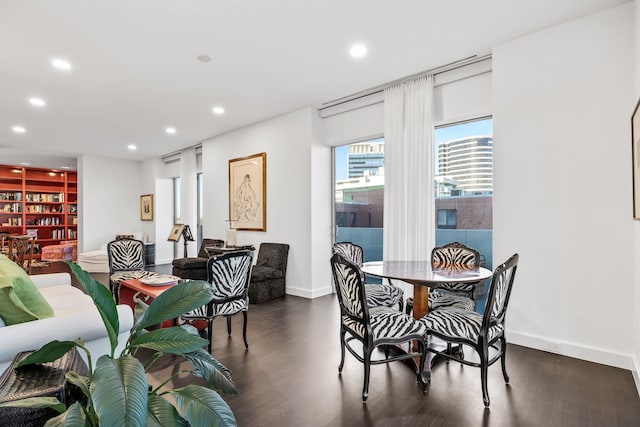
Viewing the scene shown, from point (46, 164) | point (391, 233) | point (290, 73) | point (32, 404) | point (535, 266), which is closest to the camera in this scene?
point (32, 404)

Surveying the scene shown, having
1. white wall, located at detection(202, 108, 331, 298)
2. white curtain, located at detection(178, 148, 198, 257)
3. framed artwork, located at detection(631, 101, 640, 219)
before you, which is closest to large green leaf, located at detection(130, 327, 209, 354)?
framed artwork, located at detection(631, 101, 640, 219)

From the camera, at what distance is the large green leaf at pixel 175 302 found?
1.23 metres

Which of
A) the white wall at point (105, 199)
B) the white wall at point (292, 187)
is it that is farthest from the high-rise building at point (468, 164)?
the white wall at point (105, 199)

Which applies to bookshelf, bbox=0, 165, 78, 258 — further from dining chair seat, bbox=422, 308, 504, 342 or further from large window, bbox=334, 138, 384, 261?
dining chair seat, bbox=422, 308, 504, 342

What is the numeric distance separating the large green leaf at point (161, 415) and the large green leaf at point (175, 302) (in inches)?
10.3

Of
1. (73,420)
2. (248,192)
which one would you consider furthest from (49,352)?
(248,192)

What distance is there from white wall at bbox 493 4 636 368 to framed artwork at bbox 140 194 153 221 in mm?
8689

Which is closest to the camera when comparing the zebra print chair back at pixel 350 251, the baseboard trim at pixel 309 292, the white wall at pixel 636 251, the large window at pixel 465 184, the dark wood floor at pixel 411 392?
the dark wood floor at pixel 411 392

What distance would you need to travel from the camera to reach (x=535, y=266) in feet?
10.3

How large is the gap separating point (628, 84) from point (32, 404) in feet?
13.5

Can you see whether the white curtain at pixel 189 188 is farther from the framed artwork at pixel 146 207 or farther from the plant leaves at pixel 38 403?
the plant leaves at pixel 38 403

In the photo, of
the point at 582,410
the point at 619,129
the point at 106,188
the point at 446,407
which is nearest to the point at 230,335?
the point at 446,407

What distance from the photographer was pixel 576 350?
2.91 meters

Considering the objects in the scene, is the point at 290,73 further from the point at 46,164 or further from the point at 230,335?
the point at 46,164
